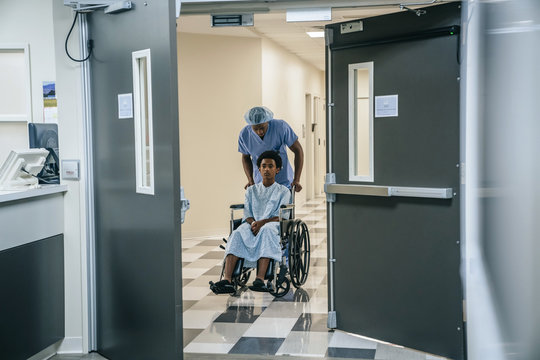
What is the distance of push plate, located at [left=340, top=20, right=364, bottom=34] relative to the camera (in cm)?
351

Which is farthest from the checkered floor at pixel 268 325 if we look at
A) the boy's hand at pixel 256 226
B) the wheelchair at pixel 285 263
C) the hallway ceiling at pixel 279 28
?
the hallway ceiling at pixel 279 28

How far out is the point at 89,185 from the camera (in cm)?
350

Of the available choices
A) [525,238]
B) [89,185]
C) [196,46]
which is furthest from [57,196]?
[196,46]

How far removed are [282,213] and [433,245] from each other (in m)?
1.58

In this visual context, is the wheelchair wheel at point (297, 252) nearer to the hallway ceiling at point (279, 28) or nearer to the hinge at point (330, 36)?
the hinge at point (330, 36)

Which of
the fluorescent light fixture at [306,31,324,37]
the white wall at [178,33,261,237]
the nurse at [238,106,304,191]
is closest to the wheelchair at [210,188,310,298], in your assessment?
the nurse at [238,106,304,191]

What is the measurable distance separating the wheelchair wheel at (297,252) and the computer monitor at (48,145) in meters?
1.83

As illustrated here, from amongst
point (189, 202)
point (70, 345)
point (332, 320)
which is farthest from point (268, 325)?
point (70, 345)

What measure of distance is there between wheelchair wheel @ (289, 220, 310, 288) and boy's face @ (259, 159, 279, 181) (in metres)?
0.45

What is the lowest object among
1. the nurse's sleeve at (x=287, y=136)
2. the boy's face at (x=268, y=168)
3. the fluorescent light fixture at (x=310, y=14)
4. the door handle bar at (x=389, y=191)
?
the door handle bar at (x=389, y=191)

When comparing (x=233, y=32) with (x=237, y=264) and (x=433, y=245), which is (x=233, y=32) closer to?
(x=237, y=264)

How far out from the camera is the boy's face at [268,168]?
4969 millimetres

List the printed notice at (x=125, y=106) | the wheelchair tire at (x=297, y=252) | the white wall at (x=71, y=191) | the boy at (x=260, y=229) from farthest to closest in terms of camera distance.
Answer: the wheelchair tire at (x=297, y=252)
the boy at (x=260, y=229)
the white wall at (x=71, y=191)
the printed notice at (x=125, y=106)

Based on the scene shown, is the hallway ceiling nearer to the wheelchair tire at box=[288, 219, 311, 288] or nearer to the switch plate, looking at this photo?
the wheelchair tire at box=[288, 219, 311, 288]
